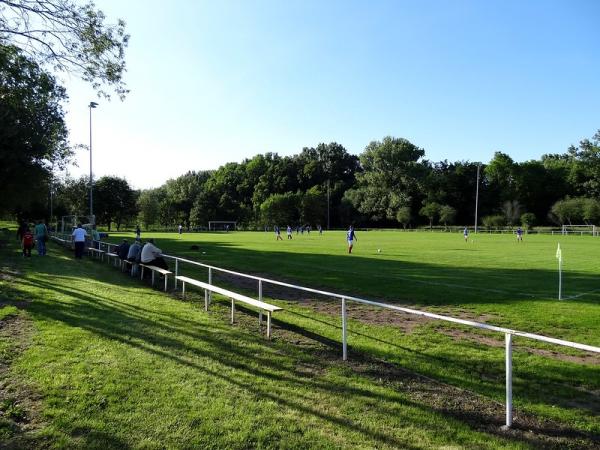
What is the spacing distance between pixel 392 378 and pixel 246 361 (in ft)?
6.56

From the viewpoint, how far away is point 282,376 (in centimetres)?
589

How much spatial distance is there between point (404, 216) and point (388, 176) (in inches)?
596

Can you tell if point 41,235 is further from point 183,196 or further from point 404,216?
point 183,196

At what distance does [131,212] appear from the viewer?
98.2 m

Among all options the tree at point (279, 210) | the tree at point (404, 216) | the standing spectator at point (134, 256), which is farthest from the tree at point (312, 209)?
the standing spectator at point (134, 256)

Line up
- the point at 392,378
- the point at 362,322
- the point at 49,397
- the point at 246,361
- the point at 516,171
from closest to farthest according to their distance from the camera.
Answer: the point at 49,397 → the point at 392,378 → the point at 246,361 → the point at 362,322 → the point at 516,171

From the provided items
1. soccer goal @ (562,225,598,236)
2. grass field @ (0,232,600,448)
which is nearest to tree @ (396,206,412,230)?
soccer goal @ (562,225,598,236)

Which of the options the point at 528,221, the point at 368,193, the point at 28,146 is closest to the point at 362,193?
the point at 368,193

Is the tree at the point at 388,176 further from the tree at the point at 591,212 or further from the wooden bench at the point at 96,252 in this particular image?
the wooden bench at the point at 96,252

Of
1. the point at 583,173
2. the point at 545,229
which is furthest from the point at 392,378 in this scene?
the point at 583,173

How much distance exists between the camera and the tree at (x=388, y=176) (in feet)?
326

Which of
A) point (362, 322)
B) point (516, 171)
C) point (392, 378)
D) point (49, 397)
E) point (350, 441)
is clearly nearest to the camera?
point (350, 441)

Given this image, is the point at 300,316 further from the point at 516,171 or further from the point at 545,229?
the point at 516,171

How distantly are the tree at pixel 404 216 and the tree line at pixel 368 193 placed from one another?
0.20m
